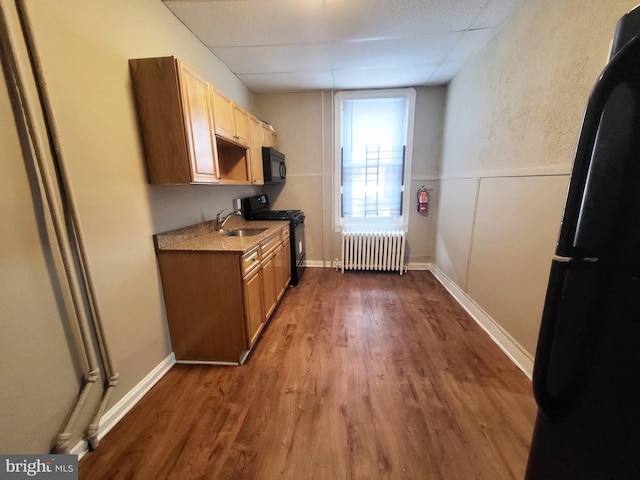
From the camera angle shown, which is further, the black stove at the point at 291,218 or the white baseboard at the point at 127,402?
the black stove at the point at 291,218

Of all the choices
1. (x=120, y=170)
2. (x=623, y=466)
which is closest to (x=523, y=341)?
(x=623, y=466)

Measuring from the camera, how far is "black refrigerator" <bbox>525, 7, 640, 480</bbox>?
505 mm

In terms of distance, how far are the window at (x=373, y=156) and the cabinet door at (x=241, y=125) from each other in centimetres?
150

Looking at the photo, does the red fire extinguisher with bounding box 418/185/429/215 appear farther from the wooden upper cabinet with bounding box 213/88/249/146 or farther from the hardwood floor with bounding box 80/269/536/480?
the wooden upper cabinet with bounding box 213/88/249/146

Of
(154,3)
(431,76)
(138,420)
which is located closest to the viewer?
(138,420)

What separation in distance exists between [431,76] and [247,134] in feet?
7.97

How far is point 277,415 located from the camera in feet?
4.83

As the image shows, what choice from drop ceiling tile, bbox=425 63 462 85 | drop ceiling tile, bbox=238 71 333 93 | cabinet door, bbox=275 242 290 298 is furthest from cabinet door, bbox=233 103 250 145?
drop ceiling tile, bbox=425 63 462 85

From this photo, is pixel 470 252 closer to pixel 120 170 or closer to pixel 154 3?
pixel 120 170

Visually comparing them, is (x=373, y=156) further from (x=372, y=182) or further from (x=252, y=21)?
(x=252, y=21)

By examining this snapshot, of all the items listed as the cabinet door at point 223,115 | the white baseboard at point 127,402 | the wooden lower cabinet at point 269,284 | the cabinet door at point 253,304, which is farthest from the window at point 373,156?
the white baseboard at point 127,402

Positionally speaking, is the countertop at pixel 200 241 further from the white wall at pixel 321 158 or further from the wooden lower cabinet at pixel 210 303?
the white wall at pixel 321 158

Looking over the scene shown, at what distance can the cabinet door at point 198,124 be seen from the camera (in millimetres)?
1607

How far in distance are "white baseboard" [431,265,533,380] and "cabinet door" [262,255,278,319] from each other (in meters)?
2.01
